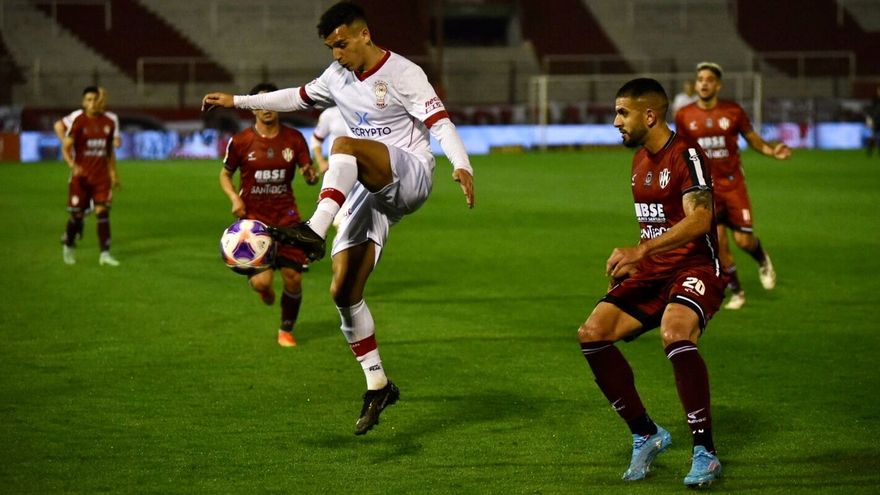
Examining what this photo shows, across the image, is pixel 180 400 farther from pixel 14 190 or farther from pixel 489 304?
pixel 14 190

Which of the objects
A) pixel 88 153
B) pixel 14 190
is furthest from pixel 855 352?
pixel 14 190

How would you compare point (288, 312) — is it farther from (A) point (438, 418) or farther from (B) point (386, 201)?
(B) point (386, 201)

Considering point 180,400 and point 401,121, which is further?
point 180,400

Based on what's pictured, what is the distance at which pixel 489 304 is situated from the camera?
12.2 metres

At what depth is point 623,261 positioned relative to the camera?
5.75 metres

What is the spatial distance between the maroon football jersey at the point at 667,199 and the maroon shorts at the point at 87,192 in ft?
35.6

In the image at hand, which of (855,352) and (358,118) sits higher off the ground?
(358,118)

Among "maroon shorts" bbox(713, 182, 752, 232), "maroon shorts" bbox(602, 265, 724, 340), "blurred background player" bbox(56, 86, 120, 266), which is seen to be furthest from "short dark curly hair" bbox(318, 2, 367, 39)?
"blurred background player" bbox(56, 86, 120, 266)

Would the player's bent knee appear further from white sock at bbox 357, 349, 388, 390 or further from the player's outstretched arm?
the player's outstretched arm

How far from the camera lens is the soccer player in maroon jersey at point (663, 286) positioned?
5.94 meters

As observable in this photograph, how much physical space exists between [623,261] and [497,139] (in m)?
34.0

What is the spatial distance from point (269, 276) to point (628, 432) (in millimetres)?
4310

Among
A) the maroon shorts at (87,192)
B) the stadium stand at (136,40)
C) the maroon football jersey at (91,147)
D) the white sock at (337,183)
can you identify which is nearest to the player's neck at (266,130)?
A: the white sock at (337,183)

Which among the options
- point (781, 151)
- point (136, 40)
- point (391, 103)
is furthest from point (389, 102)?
point (136, 40)
